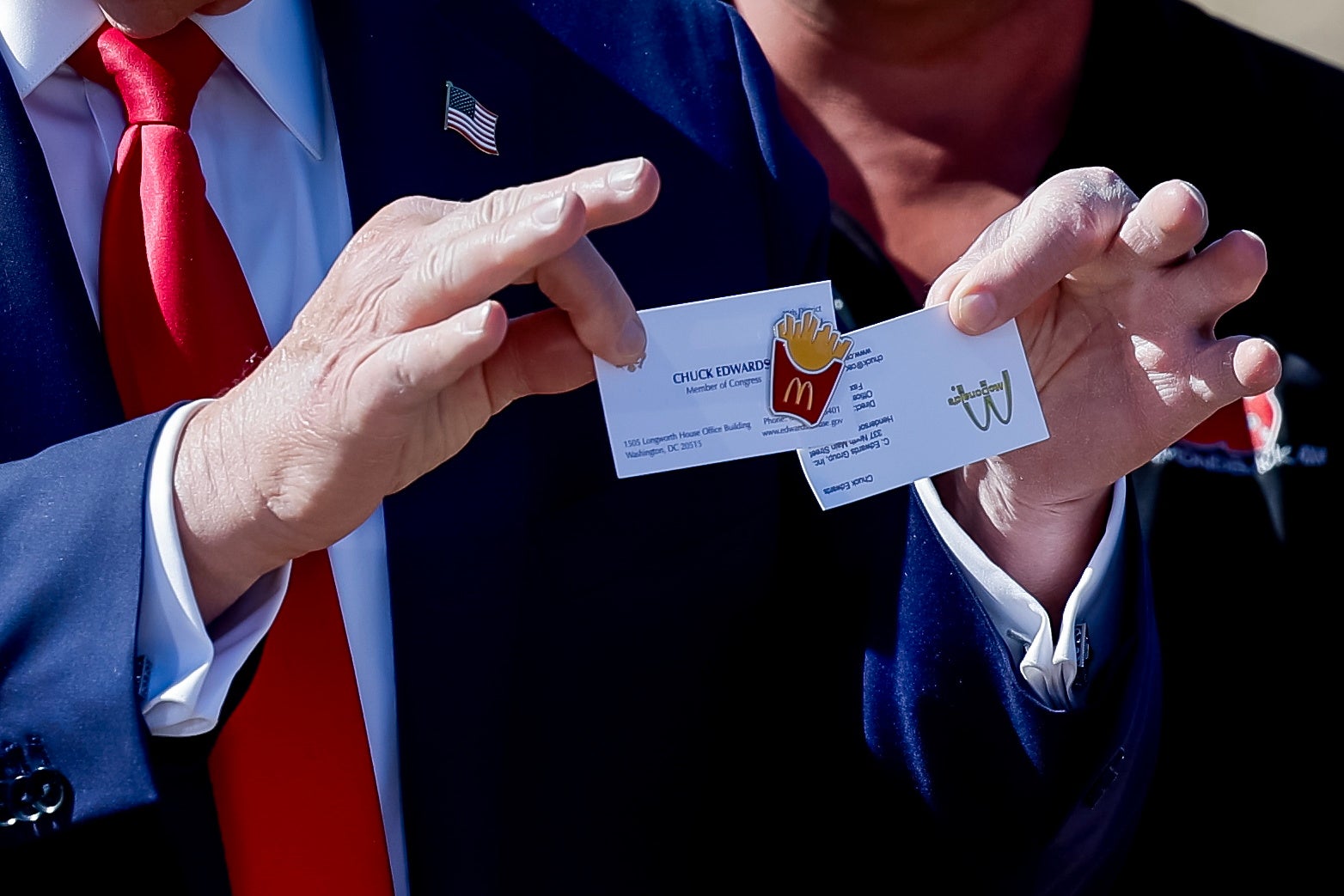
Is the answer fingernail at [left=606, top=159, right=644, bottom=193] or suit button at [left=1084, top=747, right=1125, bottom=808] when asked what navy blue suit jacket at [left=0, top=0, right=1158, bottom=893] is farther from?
fingernail at [left=606, top=159, right=644, bottom=193]

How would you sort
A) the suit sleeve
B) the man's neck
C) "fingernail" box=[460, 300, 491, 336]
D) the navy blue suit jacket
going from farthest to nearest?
the man's neck → the navy blue suit jacket → the suit sleeve → "fingernail" box=[460, 300, 491, 336]

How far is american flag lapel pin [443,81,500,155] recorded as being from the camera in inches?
59.2

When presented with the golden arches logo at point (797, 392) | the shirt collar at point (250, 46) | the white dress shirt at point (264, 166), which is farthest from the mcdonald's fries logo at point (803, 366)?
the shirt collar at point (250, 46)

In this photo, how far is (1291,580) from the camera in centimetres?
226

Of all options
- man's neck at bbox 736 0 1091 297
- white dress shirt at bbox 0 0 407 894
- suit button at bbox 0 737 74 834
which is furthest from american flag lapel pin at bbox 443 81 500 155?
man's neck at bbox 736 0 1091 297

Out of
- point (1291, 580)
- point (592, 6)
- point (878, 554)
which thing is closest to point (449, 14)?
point (592, 6)

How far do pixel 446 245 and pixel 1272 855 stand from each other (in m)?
1.79

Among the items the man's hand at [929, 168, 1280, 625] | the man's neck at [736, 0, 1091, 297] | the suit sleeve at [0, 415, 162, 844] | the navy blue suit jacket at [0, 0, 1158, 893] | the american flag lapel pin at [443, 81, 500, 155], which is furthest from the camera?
the man's neck at [736, 0, 1091, 297]

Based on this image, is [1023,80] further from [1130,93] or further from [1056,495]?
[1056,495]

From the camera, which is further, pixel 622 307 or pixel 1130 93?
pixel 1130 93

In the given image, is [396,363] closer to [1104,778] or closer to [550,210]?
[550,210]

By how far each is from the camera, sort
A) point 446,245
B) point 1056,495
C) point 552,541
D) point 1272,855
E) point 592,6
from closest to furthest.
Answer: point 446,245 < point 1056,495 < point 552,541 < point 592,6 < point 1272,855

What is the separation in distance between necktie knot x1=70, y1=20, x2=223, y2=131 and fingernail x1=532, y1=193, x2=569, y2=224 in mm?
483

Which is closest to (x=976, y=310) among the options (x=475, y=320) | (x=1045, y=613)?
(x=1045, y=613)
